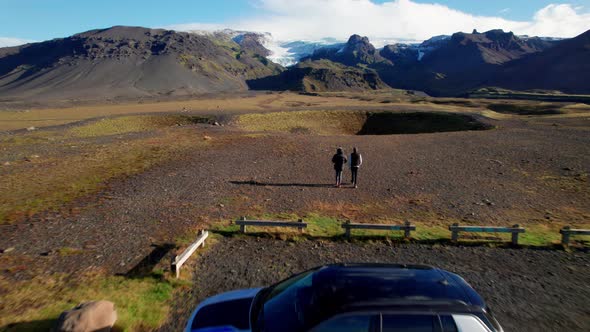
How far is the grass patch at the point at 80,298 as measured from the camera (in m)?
6.72

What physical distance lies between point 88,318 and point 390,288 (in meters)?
5.86

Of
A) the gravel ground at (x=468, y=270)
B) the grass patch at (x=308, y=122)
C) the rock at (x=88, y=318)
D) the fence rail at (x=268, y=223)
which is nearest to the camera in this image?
the rock at (x=88, y=318)

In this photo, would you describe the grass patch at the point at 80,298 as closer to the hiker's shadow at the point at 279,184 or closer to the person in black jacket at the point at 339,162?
the hiker's shadow at the point at 279,184

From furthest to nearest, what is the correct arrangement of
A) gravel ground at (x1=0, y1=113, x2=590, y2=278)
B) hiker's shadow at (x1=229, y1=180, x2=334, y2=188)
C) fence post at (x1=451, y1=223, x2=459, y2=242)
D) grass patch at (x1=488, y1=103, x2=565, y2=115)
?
grass patch at (x1=488, y1=103, x2=565, y2=115)
hiker's shadow at (x1=229, y1=180, x2=334, y2=188)
gravel ground at (x1=0, y1=113, x2=590, y2=278)
fence post at (x1=451, y1=223, x2=459, y2=242)

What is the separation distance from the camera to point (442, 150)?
27000 millimetres

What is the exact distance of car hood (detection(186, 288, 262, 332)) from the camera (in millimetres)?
5004

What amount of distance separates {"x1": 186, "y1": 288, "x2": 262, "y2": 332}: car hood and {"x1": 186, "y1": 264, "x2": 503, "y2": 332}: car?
18 mm

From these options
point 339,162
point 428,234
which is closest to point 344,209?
point 339,162

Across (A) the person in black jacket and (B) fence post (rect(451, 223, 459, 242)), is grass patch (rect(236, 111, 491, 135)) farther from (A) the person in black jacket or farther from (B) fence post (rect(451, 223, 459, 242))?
(B) fence post (rect(451, 223, 459, 242))

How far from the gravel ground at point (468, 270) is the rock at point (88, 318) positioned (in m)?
1.20

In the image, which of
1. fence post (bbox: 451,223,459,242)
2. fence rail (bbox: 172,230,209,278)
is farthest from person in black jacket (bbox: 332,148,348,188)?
fence rail (bbox: 172,230,209,278)

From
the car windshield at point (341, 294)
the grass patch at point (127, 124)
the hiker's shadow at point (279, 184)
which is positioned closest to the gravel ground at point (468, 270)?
the car windshield at point (341, 294)

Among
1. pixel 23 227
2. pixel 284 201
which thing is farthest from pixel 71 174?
pixel 284 201

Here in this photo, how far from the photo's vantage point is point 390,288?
435cm
